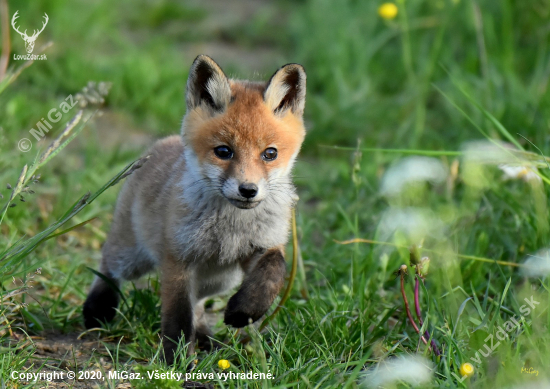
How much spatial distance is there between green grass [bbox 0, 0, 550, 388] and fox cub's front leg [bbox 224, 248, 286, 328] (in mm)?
163

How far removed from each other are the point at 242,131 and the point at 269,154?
0.20 meters

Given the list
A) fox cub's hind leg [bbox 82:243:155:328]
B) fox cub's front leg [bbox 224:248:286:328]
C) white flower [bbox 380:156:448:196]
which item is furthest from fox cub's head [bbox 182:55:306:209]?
fox cub's hind leg [bbox 82:243:155:328]

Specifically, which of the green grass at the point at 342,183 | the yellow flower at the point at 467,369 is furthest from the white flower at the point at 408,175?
the yellow flower at the point at 467,369

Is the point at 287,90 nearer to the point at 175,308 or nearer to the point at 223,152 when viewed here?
the point at 223,152

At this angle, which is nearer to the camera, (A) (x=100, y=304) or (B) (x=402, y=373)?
(B) (x=402, y=373)

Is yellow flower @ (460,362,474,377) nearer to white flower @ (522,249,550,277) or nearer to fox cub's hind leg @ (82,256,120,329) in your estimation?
white flower @ (522,249,550,277)

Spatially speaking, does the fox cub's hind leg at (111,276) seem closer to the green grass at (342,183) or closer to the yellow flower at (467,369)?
the green grass at (342,183)

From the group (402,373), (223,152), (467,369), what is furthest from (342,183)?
A: (402,373)

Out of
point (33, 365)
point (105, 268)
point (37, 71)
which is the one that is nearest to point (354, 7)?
point (37, 71)

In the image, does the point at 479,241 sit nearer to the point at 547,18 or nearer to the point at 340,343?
the point at 340,343

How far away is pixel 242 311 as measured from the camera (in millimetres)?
3348

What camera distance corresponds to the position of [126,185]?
4.40 metres

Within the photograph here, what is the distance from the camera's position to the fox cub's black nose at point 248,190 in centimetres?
327

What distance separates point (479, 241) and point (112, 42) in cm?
575
